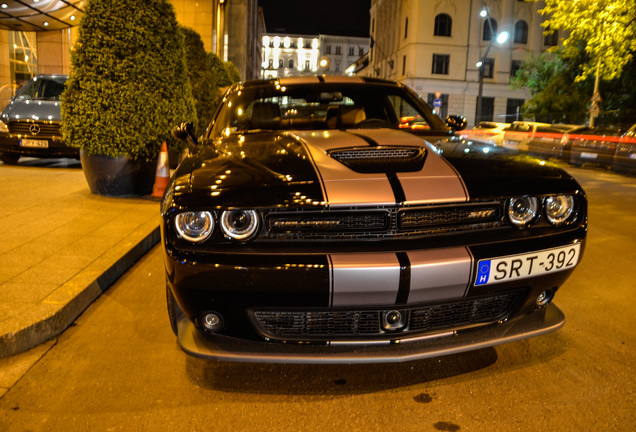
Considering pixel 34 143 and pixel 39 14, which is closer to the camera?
pixel 34 143

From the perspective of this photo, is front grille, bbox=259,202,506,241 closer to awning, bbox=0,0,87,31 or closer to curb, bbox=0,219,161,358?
curb, bbox=0,219,161,358

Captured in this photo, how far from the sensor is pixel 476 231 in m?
2.43

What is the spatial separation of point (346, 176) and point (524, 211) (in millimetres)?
842

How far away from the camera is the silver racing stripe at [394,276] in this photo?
2164mm

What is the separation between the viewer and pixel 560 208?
2643mm

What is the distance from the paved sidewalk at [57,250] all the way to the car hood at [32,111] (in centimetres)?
279

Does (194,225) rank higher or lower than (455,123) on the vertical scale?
lower

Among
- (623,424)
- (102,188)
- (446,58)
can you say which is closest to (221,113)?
(623,424)

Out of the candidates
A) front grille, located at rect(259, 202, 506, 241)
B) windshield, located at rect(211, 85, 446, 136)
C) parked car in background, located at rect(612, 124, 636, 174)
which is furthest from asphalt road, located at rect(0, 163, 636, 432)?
parked car in background, located at rect(612, 124, 636, 174)

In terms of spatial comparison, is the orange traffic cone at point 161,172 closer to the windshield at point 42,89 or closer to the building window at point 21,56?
the windshield at point 42,89

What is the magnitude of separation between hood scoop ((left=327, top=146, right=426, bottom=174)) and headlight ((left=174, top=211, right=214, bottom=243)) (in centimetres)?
67

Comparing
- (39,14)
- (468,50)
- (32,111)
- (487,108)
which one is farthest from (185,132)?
(487,108)

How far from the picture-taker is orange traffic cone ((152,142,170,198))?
294 inches

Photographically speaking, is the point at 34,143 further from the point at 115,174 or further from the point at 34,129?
the point at 115,174
